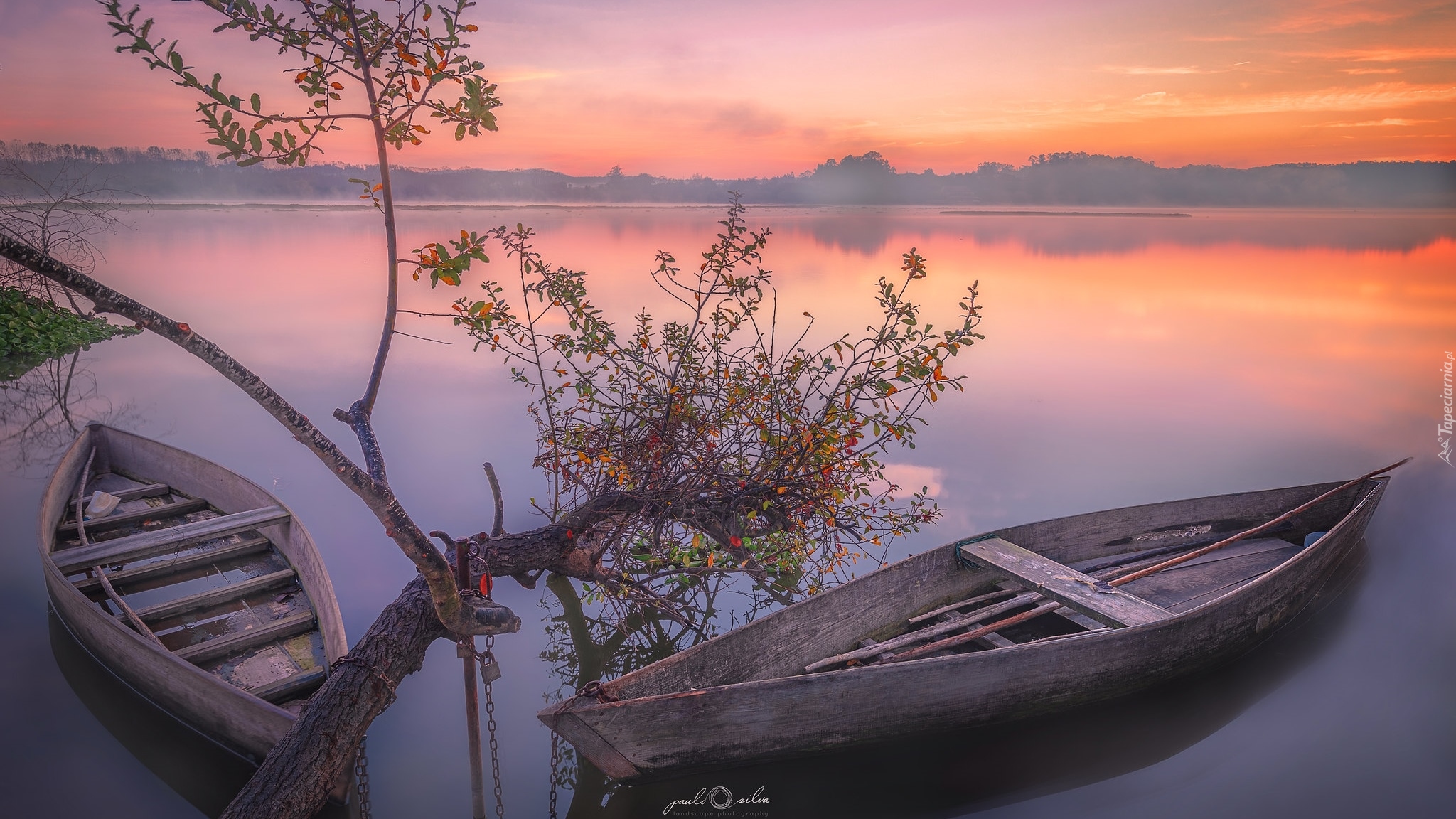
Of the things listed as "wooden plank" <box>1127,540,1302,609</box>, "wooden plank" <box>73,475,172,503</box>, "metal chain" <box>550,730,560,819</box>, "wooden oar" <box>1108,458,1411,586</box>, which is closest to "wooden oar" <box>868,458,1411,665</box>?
"wooden oar" <box>1108,458,1411,586</box>

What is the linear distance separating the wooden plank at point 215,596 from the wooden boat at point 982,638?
365cm

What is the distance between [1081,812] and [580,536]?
14.0 ft

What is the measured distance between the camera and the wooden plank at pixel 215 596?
561 cm

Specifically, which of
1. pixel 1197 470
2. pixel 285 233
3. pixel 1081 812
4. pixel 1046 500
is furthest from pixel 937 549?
pixel 285 233

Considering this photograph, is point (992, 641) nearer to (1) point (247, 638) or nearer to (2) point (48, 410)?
(1) point (247, 638)

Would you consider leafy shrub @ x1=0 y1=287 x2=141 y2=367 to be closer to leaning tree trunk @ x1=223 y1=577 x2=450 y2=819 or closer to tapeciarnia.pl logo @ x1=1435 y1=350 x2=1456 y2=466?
leaning tree trunk @ x1=223 y1=577 x2=450 y2=819

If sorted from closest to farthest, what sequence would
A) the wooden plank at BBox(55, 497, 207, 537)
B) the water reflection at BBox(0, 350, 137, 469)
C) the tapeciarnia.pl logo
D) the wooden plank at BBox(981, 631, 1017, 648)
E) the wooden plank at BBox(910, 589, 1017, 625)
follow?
the wooden plank at BBox(981, 631, 1017, 648)
the wooden plank at BBox(910, 589, 1017, 625)
the wooden plank at BBox(55, 497, 207, 537)
the water reflection at BBox(0, 350, 137, 469)
the tapeciarnia.pl logo

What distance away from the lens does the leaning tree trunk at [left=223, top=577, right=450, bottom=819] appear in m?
3.82

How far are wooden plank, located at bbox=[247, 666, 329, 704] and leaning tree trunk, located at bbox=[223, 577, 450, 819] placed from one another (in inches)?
19.6

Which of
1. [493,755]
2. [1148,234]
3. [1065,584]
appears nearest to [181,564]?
[493,755]

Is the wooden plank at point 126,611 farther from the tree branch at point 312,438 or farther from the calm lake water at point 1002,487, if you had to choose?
the tree branch at point 312,438

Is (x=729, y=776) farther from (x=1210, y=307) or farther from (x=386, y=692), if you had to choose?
(x=1210, y=307)

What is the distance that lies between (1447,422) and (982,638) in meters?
15.1

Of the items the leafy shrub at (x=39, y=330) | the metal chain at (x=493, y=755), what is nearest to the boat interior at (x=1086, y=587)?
the metal chain at (x=493, y=755)
